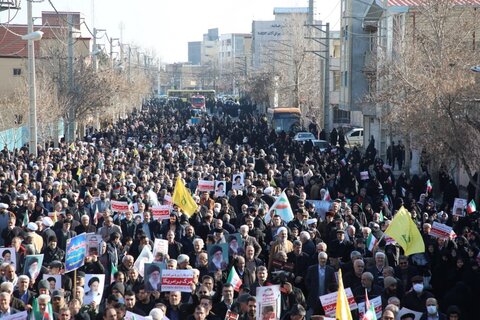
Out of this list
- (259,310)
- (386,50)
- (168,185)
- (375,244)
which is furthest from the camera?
(386,50)

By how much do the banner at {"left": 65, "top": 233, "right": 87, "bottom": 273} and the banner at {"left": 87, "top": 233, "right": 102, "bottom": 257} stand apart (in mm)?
607

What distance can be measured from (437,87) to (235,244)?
1365 centimetres

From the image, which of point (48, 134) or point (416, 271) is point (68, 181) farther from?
point (48, 134)

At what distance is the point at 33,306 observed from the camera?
38.9ft

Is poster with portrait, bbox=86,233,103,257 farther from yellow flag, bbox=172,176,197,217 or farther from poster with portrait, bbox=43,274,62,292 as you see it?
yellow flag, bbox=172,176,197,217

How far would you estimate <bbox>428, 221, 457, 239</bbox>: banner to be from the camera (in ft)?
54.4

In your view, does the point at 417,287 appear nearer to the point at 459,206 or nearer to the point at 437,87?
the point at 459,206

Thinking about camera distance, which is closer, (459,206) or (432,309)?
(432,309)

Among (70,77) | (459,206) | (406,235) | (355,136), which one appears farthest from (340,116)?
(406,235)

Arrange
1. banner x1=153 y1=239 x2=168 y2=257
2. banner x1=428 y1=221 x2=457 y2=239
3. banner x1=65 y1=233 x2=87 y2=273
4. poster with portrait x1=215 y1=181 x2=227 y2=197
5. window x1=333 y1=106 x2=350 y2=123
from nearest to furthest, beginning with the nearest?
banner x1=65 y1=233 x2=87 y2=273
banner x1=153 y1=239 x2=168 y2=257
banner x1=428 y1=221 x2=457 y2=239
poster with portrait x1=215 y1=181 x2=227 y2=197
window x1=333 y1=106 x2=350 y2=123

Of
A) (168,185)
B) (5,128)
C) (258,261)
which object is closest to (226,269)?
(258,261)

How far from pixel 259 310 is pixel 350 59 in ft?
151

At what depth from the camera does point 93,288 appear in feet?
43.2

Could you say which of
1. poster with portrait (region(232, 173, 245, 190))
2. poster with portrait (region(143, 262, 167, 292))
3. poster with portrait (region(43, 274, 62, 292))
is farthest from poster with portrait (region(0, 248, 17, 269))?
poster with portrait (region(232, 173, 245, 190))
